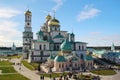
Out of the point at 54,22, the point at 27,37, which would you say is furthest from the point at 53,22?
the point at 27,37

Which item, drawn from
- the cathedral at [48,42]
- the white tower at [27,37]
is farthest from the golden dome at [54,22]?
the white tower at [27,37]

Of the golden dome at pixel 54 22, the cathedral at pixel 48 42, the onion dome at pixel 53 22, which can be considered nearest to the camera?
the cathedral at pixel 48 42

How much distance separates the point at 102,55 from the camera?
90.8 metres

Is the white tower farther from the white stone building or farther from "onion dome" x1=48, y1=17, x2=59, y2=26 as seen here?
"onion dome" x1=48, y1=17, x2=59, y2=26

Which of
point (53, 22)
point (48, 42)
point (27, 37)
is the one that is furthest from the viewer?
point (27, 37)

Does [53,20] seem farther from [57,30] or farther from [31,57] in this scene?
[31,57]

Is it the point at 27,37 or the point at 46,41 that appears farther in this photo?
the point at 27,37

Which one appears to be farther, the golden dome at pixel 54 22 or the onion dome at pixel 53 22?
the golden dome at pixel 54 22

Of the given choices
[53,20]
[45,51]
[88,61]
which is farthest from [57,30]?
[88,61]

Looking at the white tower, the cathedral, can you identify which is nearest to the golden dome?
the cathedral

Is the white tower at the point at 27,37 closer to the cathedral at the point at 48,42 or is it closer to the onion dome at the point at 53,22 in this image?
the cathedral at the point at 48,42

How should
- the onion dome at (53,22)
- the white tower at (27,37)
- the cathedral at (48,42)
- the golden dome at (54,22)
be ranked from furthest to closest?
1. the white tower at (27,37)
2. the golden dome at (54,22)
3. the onion dome at (53,22)
4. the cathedral at (48,42)

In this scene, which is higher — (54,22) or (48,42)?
(54,22)

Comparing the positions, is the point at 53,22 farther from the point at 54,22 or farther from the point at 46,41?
the point at 46,41
